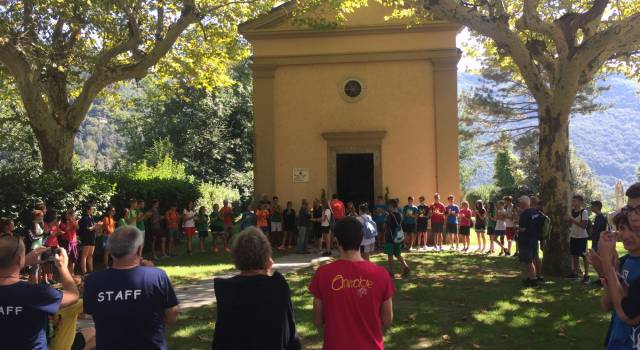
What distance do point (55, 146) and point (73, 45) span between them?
3477 mm

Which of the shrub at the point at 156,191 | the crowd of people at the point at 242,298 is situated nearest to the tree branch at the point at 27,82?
the shrub at the point at 156,191

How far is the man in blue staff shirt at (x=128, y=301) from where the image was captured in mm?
3152

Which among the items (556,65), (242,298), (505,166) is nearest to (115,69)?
(556,65)

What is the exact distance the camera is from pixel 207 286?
33.3 feet

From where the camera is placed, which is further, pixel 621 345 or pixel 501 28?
pixel 501 28

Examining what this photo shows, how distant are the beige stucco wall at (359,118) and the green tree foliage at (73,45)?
333cm

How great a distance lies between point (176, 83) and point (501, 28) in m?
14.0

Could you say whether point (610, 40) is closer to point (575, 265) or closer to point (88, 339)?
point (575, 265)

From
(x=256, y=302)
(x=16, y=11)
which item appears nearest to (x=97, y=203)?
(x=16, y=11)

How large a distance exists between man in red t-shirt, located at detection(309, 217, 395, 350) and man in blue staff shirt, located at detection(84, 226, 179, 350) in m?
0.99

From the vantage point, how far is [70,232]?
1116 cm

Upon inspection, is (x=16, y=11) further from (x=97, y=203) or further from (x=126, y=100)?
(x=126, y=100)

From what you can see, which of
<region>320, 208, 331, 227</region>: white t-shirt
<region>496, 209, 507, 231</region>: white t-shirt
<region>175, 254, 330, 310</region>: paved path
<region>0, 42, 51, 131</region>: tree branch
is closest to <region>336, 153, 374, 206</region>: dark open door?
<region>320, 208, 331, 227</region>: white t-shirt

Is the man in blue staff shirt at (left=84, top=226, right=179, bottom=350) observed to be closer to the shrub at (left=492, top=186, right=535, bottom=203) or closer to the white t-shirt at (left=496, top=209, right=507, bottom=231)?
the white t-shirt at (left=496, top=209, right=507, bottom=231)
